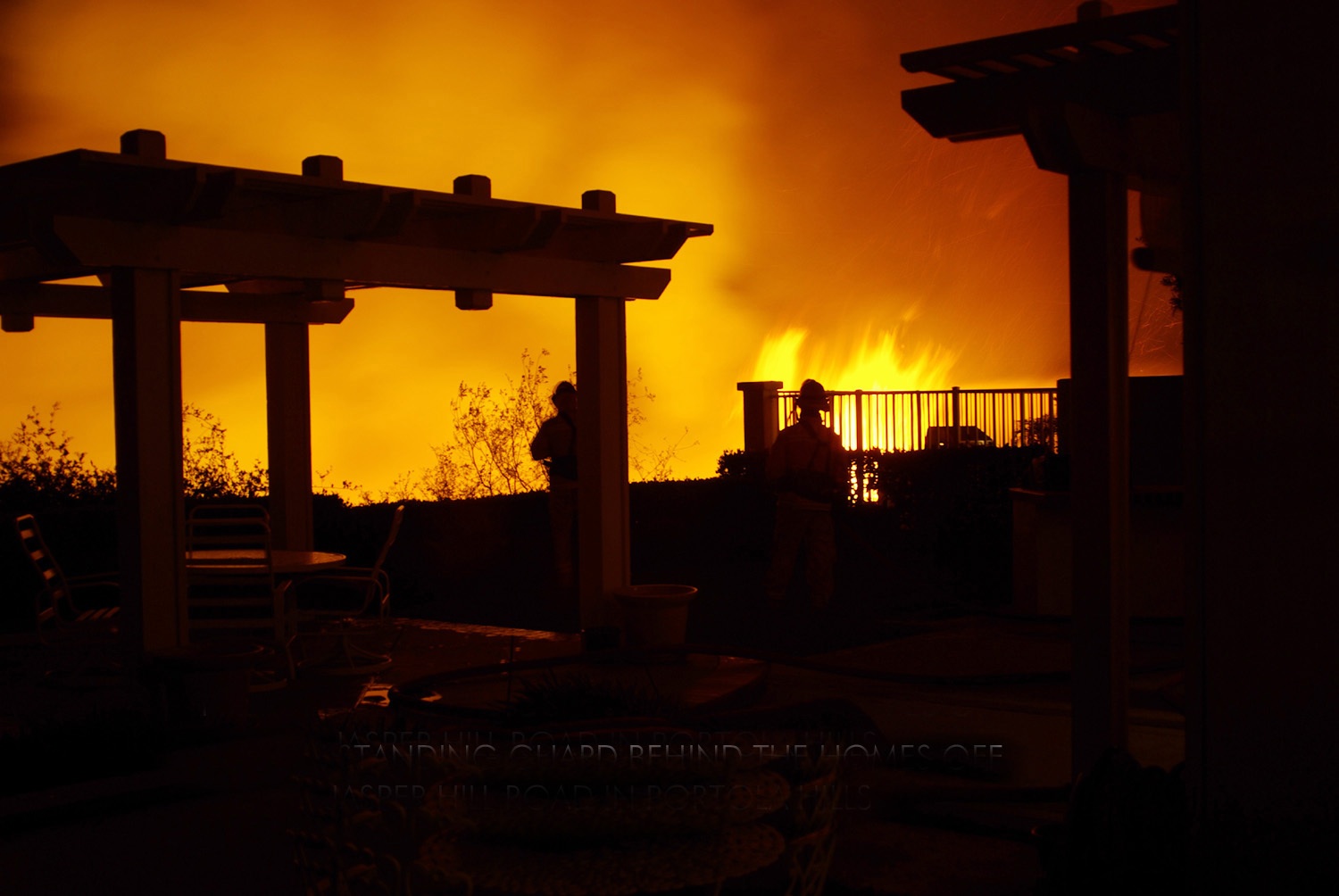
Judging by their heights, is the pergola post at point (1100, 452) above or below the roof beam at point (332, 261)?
below

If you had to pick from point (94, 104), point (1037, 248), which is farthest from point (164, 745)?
point (1037, 248)

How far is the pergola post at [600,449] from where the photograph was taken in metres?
8.27

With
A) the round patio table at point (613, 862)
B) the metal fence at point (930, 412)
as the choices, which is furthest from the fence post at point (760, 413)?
the round patio table at point (613, 862)

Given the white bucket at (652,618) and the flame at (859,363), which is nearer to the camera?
the white bucket at (652,618)

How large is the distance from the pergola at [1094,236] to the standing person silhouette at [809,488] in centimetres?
508

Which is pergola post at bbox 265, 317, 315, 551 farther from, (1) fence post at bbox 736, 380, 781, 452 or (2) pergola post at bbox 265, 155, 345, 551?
(1) fence post at bbox 736, 380, 781, 452

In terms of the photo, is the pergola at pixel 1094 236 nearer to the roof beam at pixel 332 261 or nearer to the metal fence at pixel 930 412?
the roof beam at pixel 332 261

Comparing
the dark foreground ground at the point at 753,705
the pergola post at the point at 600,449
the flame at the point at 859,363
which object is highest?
the flame at the point at 859,363

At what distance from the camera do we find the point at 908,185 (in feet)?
63.8

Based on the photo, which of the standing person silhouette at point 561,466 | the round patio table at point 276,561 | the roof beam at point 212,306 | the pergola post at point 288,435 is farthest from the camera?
the standing person silhouette at point 561,466

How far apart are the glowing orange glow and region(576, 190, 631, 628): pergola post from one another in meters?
5.83

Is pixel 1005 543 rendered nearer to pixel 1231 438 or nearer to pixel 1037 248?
pixel 1231 438

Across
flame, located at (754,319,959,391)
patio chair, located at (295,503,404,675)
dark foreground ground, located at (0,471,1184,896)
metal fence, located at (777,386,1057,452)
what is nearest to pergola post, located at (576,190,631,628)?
dark foreground ground, located at (0,471,1184,896)

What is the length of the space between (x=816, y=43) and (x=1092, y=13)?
14180mm
